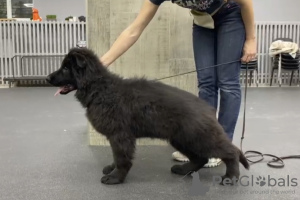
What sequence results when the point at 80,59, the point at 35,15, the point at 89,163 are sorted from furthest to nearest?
the point at 35,15
the point at 89,163
the point at 80,59

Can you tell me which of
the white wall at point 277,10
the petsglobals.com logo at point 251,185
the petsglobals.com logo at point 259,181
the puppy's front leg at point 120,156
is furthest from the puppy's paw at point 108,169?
the white wall at point 277,10

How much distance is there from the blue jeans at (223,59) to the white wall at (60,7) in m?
6.98

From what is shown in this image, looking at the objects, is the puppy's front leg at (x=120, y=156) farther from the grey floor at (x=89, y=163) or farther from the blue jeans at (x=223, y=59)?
the blue jeans at (x=223, y=59)

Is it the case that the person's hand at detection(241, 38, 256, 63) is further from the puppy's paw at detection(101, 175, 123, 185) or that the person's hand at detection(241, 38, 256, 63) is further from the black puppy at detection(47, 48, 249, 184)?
the puppy's paw at detection(101, 175, 123, 185)

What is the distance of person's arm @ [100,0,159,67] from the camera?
2414 millimetres

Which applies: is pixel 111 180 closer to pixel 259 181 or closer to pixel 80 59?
pixel 80 59

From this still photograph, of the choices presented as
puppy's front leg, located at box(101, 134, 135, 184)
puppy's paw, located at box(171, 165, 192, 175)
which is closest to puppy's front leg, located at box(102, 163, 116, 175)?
puppy's front leg, located at box(101, 134, 135, 184)

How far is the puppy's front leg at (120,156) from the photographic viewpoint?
222 cm

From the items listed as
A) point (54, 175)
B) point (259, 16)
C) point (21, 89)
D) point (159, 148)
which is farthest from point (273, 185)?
point (259, 16)

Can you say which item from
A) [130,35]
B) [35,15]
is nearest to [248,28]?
[130,35]

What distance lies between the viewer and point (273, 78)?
795cm

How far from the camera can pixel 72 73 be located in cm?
224

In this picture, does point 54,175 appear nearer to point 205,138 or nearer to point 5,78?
point 205,138

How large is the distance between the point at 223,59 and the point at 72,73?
3.13ft
